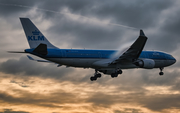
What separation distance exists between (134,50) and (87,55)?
8049 mm

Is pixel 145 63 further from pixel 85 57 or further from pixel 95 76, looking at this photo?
pixel 85 57

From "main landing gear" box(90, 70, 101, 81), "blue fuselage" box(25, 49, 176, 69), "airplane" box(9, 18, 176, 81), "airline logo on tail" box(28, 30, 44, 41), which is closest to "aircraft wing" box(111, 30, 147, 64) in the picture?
"airplane" box(9, 18, 176, 81)

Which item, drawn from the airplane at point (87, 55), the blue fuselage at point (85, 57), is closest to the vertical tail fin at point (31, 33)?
the airplane at point (87, 55)

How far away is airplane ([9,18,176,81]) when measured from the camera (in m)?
45.9

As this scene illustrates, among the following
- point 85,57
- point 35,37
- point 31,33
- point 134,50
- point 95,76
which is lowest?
point 95,76

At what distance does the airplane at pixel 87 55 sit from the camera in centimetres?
4585

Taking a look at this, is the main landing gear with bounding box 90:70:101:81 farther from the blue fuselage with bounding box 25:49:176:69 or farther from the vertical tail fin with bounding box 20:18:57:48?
the vertical tail fin with bounding box 20:18:57:48

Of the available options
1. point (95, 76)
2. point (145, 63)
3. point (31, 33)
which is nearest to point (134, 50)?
point (145, 63)

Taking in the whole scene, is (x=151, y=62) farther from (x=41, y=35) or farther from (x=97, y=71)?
(x=41, y=35)

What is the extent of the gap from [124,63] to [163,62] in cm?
976

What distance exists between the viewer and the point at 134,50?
46.8 meters

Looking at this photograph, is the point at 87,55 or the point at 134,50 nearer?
the point at 134,50

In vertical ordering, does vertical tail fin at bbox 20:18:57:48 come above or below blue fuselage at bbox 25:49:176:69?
above

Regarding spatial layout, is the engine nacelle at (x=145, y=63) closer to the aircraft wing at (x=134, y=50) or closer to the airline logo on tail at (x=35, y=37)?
the aircraft wing at (x=134, y=50)
